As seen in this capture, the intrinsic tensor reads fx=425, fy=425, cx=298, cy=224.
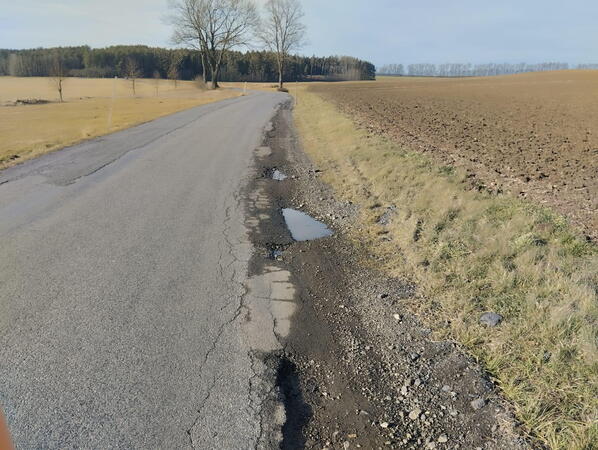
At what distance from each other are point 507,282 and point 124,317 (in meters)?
3.98

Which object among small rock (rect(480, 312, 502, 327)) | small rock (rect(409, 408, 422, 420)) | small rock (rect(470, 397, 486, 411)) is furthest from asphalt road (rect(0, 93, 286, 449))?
small rock (rect(480, 312, 502, 327))

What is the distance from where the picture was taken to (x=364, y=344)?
12.6 feet

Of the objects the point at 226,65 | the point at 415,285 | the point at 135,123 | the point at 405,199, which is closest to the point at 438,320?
the point at 415,285

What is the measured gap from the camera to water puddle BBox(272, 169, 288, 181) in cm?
1041

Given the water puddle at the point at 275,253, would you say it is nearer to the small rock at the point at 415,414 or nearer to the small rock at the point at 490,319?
the small rock at the point at 490,319

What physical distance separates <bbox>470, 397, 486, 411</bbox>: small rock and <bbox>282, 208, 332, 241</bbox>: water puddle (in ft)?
12.2

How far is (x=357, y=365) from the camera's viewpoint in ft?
11.7

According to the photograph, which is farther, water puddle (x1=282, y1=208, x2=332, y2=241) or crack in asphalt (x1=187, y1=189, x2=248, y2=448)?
water puddle (x1=282, y1=208, x2=332, y2=241)

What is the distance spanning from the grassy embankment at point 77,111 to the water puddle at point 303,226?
807cm

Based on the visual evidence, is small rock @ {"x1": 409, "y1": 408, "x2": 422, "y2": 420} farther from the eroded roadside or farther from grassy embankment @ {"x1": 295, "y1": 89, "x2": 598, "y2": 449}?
grassy embankment @ {"x1": 295, "y1": 89, "x2": 598, "y2": 449}

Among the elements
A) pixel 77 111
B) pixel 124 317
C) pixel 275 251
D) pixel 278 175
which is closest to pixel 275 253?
pixel 275 251

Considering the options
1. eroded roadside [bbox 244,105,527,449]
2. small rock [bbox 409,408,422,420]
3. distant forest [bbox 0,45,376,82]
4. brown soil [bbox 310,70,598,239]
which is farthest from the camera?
distant forest [bbox 0,45,376,82]

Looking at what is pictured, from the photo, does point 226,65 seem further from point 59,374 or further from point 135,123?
point 59,374

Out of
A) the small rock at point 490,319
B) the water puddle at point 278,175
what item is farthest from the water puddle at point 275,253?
the water puddle at point 278,175
